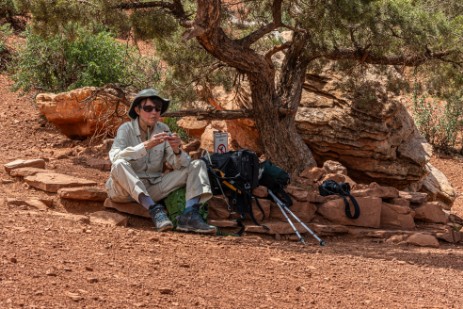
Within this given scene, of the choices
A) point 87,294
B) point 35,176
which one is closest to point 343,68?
point 35,176

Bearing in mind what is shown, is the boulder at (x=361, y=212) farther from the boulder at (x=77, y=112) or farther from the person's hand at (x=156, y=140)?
the boulder at (x=77, y=112)

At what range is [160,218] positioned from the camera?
640cm

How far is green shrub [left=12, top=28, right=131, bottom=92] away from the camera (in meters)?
13.2

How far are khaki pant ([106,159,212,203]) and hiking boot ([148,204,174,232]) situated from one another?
0.49 ft

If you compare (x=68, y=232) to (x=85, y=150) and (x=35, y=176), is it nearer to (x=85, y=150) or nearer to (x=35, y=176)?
(x=35, y=176)

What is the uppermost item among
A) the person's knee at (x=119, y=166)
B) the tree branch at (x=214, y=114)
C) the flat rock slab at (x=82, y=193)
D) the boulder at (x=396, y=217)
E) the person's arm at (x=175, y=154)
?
the tree branch at (x=214, y=114)

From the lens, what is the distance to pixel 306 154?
10.0 metres

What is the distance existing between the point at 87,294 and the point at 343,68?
7.03 m

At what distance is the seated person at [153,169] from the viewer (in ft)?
21.1

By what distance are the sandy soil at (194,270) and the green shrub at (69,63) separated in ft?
20.2

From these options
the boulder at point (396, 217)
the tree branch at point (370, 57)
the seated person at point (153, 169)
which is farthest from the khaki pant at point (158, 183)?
the tree branch at point (370, 57)

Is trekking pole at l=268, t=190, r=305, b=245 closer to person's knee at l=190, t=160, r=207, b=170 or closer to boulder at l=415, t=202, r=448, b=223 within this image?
person's knee at l=190, t=160, r=207, b=170

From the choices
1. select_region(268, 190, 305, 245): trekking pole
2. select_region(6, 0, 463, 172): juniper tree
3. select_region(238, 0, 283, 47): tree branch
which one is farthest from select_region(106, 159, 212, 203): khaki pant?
select_region(238, 0, 283, 47): tree branch

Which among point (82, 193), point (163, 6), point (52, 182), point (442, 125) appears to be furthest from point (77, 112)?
point (442, 125)
